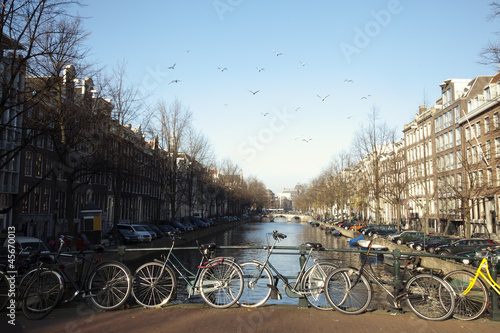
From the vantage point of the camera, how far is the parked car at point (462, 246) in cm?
2834

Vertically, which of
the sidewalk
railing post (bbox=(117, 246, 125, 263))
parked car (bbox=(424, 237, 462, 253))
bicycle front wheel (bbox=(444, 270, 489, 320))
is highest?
railing post (bbox=(117, 246, 125, 263))

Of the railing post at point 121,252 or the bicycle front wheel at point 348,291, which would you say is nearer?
the bicycle front wheel at point 348,291

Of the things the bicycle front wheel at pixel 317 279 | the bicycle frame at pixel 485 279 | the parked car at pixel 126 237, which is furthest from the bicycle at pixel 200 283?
the parked car at pixel 126 237

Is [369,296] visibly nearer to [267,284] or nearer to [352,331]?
[352,331]

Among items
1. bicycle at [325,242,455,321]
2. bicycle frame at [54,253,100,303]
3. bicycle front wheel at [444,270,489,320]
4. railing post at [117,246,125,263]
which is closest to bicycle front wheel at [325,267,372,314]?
bicycle at [325,242,455,321]

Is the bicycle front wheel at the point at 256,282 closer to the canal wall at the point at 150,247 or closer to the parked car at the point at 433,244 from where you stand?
the canal wall at the point at 150,247

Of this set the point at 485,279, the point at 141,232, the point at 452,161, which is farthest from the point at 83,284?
the point at 452,161

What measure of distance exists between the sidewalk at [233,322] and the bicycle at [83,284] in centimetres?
25

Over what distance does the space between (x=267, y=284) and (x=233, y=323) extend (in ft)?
4.05

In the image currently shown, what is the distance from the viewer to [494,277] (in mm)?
7516

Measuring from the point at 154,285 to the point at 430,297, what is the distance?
16.8 feet

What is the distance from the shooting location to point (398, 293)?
769cm

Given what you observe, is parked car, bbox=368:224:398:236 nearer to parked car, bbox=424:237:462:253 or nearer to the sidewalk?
parked car, bbox=424:237:462:253

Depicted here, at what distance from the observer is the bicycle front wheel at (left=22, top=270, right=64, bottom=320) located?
7457mm
